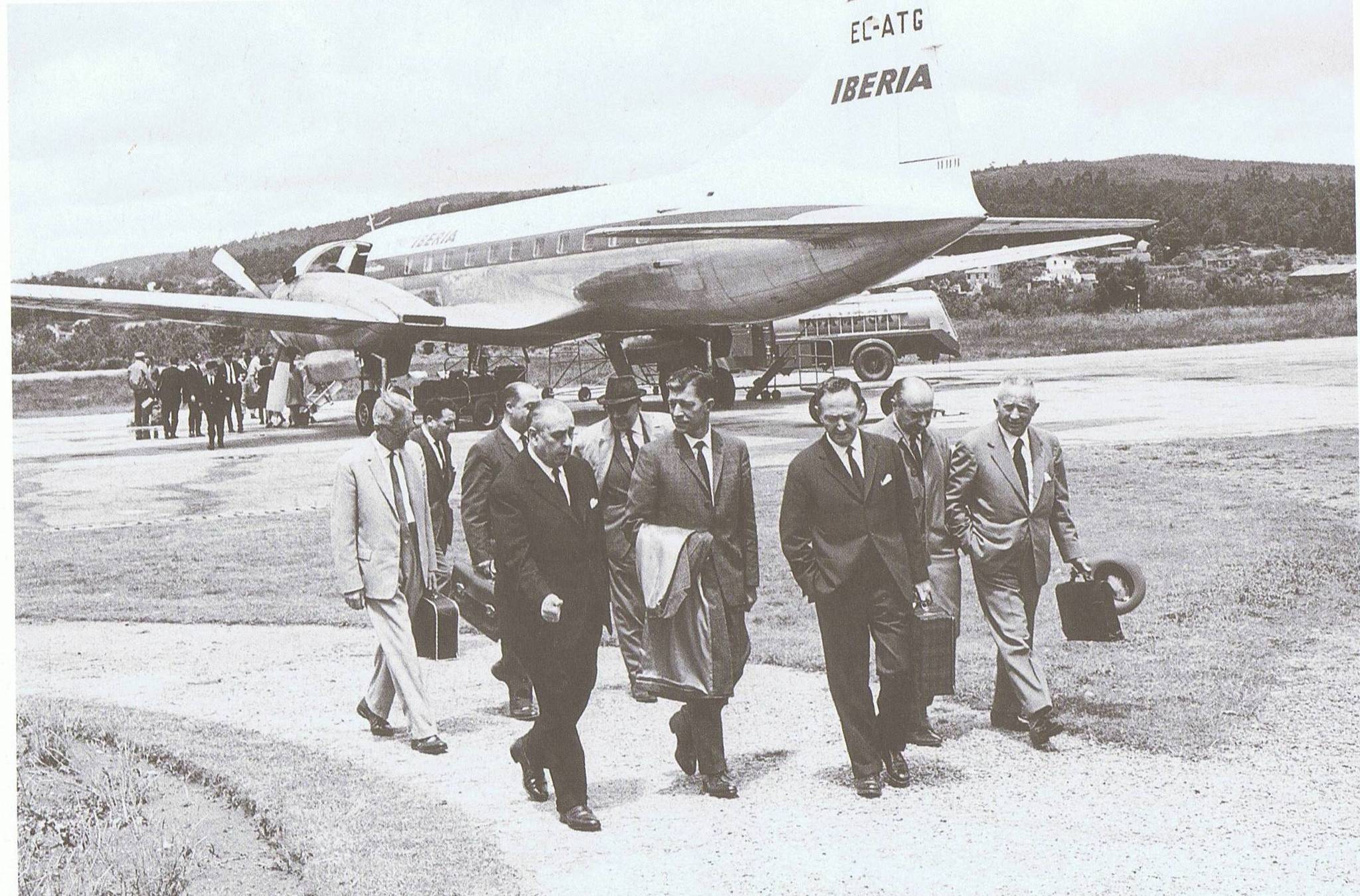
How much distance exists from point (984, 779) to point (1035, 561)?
130 cm

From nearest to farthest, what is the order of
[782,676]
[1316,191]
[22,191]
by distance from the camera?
[782,676] < [22,191] < [1316,191]

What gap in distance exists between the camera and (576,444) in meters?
7.76

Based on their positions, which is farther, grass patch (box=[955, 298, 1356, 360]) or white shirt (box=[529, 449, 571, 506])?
grass patch (box=[955, 298, 1356, 360])

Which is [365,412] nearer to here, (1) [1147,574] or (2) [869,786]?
(1) [1147,574]

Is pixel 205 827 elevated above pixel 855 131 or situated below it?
below

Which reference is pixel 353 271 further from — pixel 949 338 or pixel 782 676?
pixel 782 676

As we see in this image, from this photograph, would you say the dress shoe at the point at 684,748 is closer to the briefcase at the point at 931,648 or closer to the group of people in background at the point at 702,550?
the group of people in background at the point at 702,550

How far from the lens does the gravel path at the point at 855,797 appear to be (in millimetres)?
5219

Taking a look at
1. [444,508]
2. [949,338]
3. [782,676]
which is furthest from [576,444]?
[949,338]

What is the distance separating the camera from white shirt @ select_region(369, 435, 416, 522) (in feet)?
23.0

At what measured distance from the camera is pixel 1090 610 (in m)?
6.92

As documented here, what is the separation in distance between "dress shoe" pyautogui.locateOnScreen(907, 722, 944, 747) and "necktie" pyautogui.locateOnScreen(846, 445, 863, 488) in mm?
1518

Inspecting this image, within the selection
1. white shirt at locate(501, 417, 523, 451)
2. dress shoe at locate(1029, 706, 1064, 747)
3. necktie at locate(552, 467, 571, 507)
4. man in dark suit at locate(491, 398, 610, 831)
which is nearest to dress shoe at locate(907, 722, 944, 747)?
dress shoe at locate(1029, 706, 1064, 747)

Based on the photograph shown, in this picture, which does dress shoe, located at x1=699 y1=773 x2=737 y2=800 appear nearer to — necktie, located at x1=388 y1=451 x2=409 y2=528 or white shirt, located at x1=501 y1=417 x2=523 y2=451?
white shirt, located at x1=501 y1=417 x2=523 y2=451
